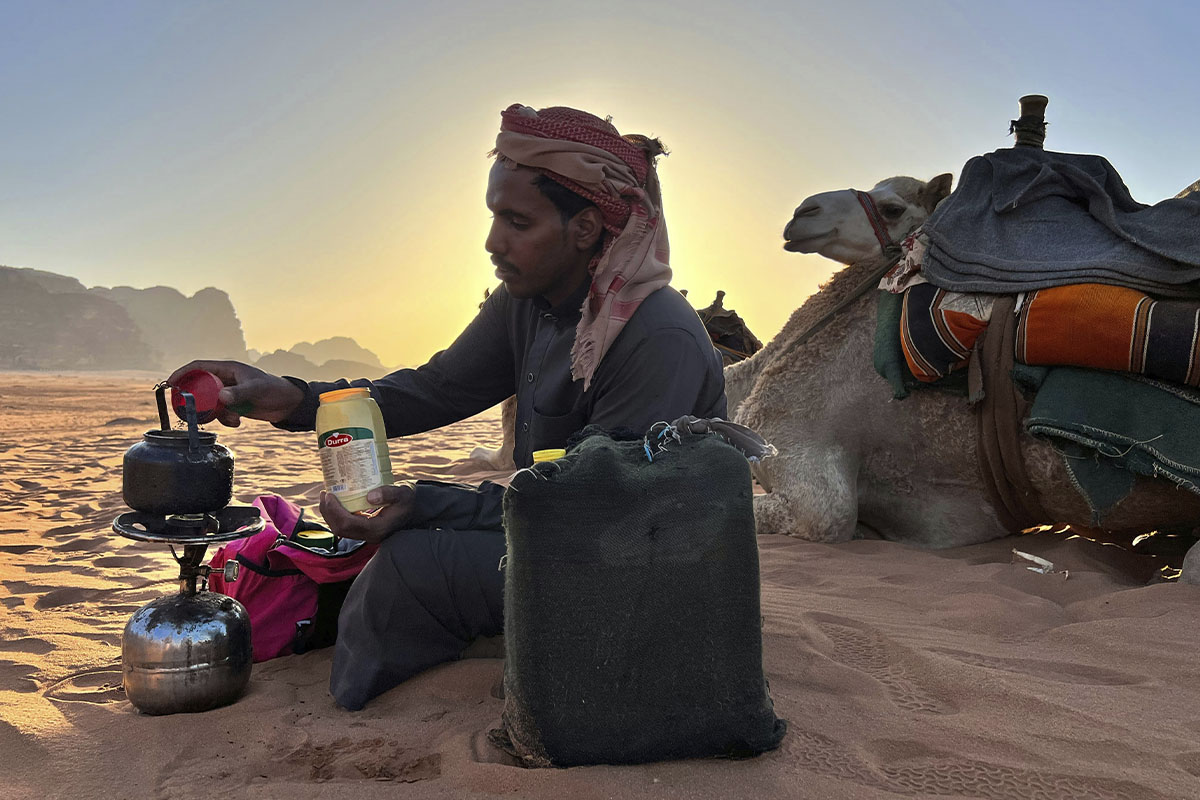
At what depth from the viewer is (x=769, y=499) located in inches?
174

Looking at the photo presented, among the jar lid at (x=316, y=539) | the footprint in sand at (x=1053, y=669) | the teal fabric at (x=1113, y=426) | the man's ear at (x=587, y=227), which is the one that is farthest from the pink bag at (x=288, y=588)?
the teal fabric at (x=1113, y=426)

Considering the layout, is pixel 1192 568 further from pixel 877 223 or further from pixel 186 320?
pixel 186 320

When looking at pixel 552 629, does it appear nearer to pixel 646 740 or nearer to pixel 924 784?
pixel 646 740

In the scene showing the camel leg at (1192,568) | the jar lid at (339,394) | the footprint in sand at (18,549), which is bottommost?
the footprint in sand at (18,549)

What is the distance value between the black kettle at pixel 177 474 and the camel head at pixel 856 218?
→ 3.26 meters

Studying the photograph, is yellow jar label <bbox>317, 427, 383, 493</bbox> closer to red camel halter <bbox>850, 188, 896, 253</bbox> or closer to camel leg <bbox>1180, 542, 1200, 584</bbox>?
camel leg <bbox>1180, 542, 1200, 584</bbox>

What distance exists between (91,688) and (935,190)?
167 inches

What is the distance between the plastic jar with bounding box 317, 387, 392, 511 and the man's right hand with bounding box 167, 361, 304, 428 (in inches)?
18.8

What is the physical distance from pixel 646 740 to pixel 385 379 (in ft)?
5.84

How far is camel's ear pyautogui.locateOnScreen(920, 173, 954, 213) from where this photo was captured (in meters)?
4.45

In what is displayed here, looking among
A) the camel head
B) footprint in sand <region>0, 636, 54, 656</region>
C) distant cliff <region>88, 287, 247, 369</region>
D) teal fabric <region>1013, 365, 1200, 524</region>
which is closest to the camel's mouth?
the camel head

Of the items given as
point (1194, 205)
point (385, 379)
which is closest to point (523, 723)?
point (385, 379)

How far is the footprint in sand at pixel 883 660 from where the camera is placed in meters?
2.17

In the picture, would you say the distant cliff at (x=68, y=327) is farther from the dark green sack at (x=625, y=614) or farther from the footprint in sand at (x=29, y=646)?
the dark green sack at (x=625, y=614)
